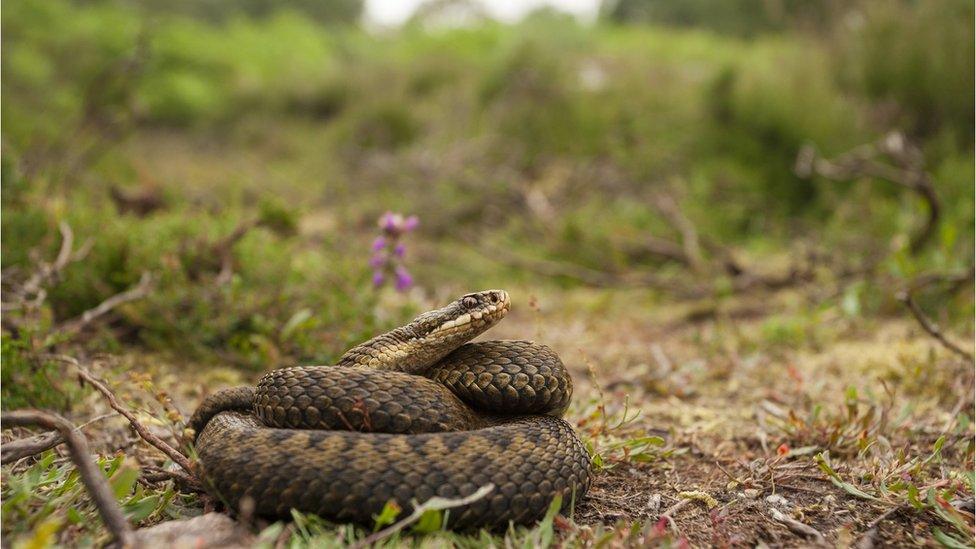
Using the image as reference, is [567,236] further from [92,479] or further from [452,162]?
[92,479]

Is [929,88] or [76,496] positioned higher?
[76,496]

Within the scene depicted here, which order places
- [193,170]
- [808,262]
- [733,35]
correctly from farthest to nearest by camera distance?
[733,35] → [193,170] → [808,262]

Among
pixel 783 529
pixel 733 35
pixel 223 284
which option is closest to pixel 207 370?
pixel 223 284

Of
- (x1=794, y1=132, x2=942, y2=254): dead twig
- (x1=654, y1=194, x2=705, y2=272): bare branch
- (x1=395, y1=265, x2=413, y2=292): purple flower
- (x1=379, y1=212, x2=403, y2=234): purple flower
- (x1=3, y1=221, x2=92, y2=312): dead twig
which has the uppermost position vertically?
(x1=3, y1=221, x2=92, y2=312): dead twig

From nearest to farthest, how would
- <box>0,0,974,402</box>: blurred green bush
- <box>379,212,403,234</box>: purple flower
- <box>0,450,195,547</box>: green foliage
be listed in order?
<box>0,450,195,547</box>: green foliage → <box>379,212,403,234</box>: purple flower → <box>0,0,974,402</box>: blurred green bush

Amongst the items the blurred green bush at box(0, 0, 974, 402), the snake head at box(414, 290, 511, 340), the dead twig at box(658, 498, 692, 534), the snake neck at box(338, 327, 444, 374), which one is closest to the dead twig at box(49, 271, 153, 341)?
the blurred green bush at box(0, 0, 974, 402)

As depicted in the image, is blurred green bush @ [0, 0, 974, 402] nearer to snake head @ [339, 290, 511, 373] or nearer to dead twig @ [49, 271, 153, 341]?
dead twig @ [49, 271, 153, 341]

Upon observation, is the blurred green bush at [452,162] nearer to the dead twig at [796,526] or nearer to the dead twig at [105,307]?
the dead twig at [105,307]

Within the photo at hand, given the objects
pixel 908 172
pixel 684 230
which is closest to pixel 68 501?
pixel 684 230

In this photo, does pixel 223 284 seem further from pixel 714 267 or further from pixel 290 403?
pixel 714 267
